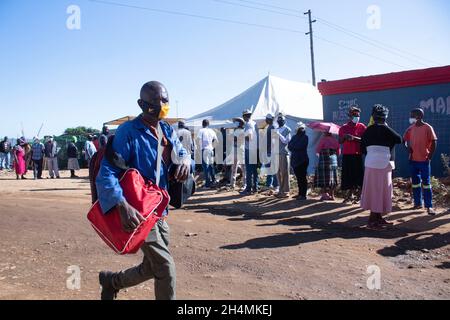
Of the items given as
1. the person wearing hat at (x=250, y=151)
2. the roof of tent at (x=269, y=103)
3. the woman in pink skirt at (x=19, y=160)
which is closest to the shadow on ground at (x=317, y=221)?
the person wearing hat at (x=250, y=151)

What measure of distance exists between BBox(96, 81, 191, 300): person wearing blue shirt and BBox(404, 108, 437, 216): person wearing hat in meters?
5.70

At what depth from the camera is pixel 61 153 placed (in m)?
24.8

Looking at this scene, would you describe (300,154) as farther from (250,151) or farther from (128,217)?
(128,217)

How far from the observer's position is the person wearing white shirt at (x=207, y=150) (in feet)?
39.3

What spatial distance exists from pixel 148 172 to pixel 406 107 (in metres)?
10.1

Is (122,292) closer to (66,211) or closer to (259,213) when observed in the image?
(259,213)

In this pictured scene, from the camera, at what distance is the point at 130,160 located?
3086mm

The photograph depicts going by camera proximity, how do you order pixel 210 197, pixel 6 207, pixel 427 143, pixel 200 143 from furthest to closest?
pixel 200 143
pixel 210 197
pixel 6 207
pixel 427 143

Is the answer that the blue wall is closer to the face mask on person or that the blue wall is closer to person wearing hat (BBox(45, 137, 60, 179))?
the face mask on person

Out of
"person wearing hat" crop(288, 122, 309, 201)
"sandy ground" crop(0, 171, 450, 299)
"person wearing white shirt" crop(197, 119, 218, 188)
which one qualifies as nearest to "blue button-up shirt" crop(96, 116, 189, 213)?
"sandy ground" crop(0, 171, 450, 299)

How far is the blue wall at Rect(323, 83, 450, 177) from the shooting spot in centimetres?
1084

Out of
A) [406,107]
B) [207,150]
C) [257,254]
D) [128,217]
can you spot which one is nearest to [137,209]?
[128,217]
